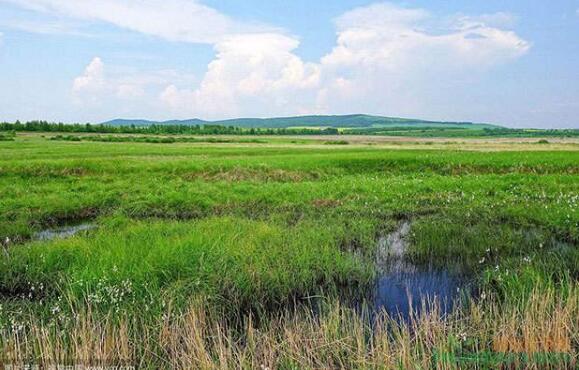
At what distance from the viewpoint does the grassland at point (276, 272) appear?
5223mm

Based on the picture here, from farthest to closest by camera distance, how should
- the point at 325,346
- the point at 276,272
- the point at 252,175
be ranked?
the point at 252,175 < the point at 276,272 < the point at 325,346

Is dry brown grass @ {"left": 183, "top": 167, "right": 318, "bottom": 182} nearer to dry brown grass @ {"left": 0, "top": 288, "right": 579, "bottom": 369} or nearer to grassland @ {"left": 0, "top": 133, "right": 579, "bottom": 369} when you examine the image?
grassland @ {"left": 0, "top": 133, "right": 579, "bottom": 369}

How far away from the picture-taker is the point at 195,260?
8438 mm

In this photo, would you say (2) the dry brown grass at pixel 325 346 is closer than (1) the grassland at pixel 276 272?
Yes

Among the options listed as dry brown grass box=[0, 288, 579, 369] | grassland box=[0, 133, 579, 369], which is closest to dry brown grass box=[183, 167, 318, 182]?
grassland box=[0, 133, 579, 369]

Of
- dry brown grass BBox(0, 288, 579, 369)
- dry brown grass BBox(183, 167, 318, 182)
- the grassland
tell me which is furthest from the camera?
→ dry brown grass BBox(183, 167, 318, 182)

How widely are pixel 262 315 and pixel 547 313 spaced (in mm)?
4730

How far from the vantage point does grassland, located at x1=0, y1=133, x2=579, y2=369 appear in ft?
17.1

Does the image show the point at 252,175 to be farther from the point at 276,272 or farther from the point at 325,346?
the point at 325,346

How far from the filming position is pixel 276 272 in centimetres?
829

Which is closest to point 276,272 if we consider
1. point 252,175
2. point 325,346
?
point 325,346

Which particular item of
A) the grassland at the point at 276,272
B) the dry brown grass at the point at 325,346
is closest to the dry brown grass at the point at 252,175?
the grassland at the point at 276,272

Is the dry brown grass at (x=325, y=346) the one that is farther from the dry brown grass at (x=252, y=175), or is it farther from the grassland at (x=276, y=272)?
the dry brown grass at (x=252, y=175)

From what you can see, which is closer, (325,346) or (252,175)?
(325,346)
